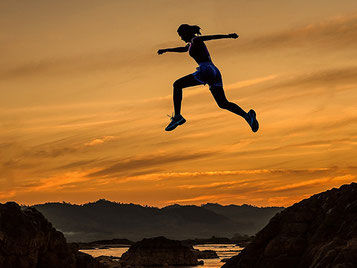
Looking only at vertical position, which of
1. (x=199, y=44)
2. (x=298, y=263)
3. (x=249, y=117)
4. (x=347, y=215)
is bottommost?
(x=298, y=263)

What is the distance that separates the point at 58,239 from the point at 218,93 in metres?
25.8

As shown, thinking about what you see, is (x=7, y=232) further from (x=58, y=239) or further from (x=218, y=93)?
(x=218, y=93)

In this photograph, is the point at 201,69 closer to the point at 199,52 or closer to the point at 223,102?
the point at 199,52

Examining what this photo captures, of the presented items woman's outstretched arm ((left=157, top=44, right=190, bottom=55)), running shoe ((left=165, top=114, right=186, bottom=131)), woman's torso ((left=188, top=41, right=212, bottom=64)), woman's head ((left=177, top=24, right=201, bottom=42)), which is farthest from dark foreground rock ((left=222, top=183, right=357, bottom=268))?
woman's head ((left=177, top=24, right=201, bottom=42))

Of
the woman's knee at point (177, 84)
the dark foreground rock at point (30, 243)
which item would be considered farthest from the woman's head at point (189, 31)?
the dark foreground rock at point (30, 243)

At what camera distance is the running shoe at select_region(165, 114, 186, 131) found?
25219mm

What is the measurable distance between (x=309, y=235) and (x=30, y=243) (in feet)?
61.0

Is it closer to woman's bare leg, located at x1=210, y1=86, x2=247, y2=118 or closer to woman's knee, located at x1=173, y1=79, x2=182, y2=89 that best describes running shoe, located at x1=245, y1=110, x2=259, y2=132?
woman's bare leg, located at x1=210, y1=86, x2=247, y2=118

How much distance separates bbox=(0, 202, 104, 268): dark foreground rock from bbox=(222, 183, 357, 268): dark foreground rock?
12.7 meters

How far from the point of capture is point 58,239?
45.6 m

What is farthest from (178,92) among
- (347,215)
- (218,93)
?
(347,215)

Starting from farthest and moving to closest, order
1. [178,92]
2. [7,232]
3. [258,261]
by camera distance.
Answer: [7,232], [258,261], [178,92]

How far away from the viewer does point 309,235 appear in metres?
36.8

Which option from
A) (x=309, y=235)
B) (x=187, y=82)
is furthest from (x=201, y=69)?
(x=309, y=235)
